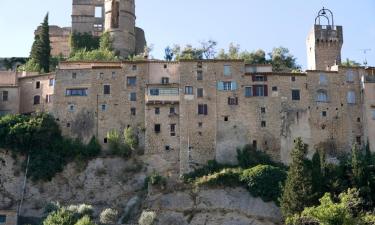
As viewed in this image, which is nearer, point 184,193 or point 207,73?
point 184,193

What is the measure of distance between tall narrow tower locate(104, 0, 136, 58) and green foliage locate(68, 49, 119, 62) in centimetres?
410

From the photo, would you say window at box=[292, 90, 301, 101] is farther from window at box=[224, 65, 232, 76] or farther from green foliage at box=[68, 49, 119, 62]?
green foliage at box=[68, 49, 119, 62]

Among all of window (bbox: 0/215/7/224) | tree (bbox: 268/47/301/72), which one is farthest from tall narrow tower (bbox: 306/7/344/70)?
window (bbox: 0/215/7/224)

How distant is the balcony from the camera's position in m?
64.6

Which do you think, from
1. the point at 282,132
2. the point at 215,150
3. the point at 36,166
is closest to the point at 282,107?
the point at 282,132

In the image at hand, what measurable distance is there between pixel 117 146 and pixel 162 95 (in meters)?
5.41

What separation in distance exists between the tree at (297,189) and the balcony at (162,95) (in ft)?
39.3

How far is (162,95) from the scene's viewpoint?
6475 centimetres

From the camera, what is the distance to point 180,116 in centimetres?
6425

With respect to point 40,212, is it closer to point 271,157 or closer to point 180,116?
point 180,116

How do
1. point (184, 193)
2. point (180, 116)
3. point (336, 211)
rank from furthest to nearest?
1. point (180, 116)
2. point (184, 193)
3. point (336, 211)

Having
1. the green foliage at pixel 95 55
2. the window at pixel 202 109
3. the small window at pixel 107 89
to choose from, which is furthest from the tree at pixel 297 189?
the green foliage at pixel 95 55

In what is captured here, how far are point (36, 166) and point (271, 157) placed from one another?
1842 centimetres

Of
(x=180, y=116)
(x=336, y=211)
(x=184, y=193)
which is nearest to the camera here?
(x=336, y=211)
